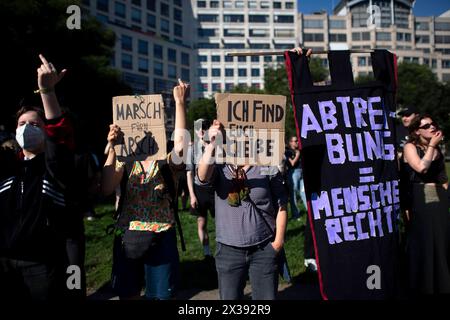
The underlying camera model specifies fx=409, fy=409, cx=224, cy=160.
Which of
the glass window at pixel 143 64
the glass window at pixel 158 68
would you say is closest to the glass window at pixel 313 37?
the glass window at pixel 158 68

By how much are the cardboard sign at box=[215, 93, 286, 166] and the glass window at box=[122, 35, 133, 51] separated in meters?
69.4

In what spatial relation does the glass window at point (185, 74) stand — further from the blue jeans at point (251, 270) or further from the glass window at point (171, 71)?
the blue jeans at point (251, 270)

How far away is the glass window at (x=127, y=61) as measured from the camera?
224ft

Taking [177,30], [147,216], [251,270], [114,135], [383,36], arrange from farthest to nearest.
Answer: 1. [383,36]
2. [177,30]
3. [147,216]
4. [114,135]
5. [251,270]

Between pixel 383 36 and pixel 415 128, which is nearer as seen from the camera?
pixel 415 128

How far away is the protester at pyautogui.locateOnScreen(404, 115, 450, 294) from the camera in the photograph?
12.7 feet

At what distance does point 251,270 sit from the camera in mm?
3004

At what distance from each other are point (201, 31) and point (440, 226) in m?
92.7

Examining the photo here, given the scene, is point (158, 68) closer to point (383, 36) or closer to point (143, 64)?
point (143, 64)

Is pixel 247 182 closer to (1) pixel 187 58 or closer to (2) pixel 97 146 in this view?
(2) pixel 97 146

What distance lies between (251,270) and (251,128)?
104cm

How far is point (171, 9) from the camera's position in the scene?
80812 millimetres

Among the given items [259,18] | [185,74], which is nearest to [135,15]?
[185,74]
